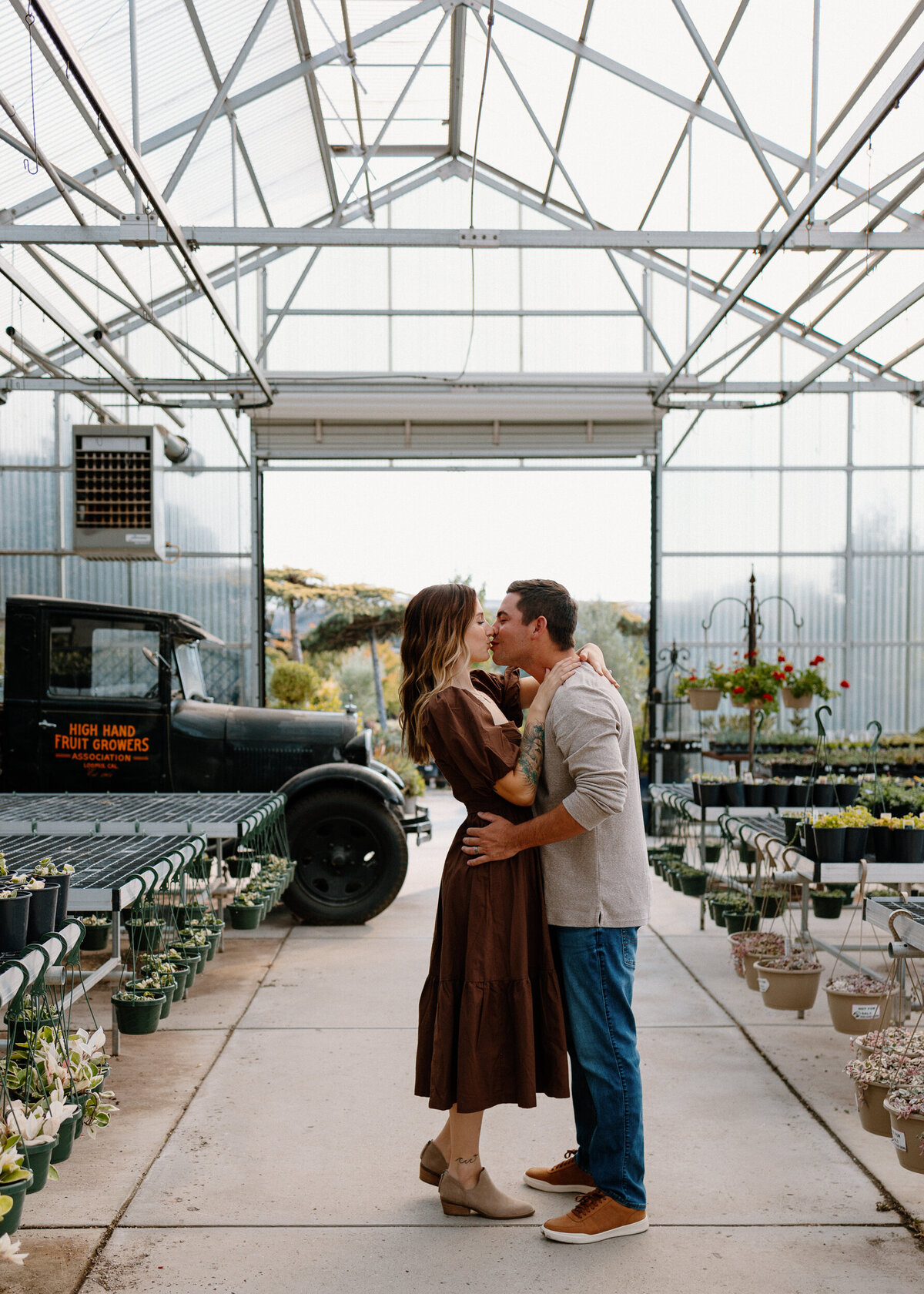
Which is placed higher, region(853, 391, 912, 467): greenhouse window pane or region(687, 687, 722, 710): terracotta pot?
region(853, 391, 912, 467): greenhouse window pane

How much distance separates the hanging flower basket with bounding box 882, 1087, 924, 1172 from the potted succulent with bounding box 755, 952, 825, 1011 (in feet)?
4.89

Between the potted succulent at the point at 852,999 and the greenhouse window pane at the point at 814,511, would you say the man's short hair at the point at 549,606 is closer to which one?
the potted succulent at the point at 852,999

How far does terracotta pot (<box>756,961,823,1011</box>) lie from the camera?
4.20 m

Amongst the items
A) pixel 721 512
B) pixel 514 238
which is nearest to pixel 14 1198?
pixel 514 238

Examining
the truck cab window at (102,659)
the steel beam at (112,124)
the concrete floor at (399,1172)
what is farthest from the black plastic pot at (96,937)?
the steel beam at (112,124)

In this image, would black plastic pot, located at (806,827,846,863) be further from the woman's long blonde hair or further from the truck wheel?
the truck wheel

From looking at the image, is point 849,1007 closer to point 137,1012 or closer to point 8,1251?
point 137,1012

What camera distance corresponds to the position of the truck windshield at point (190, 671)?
6637 millimetres

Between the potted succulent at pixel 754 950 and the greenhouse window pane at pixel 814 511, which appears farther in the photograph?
the greenhouse window pane at pixel 814 511

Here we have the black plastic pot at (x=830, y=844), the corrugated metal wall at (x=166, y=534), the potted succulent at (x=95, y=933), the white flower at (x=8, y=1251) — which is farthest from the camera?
the corrugated metal wall at (x=166, y=534)

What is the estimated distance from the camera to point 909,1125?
263 cm

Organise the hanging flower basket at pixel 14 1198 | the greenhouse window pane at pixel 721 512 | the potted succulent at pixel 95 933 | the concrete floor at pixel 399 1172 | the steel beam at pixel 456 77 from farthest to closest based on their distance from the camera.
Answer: the greenhouse window pane at pixel 721 512
the steel beam at pixel 456 77
the potted succulent at pixel 95 933
the concrete floor at pixel 399 1172
the hanging flower basket at pixel 14 1198

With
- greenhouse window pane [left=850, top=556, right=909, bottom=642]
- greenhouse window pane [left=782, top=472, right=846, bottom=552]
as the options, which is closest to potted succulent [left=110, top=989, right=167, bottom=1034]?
greenhouse window pane [left=782, top=472, right=846, bottom=552]

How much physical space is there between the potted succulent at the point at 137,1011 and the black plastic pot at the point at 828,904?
3536 millimetres
